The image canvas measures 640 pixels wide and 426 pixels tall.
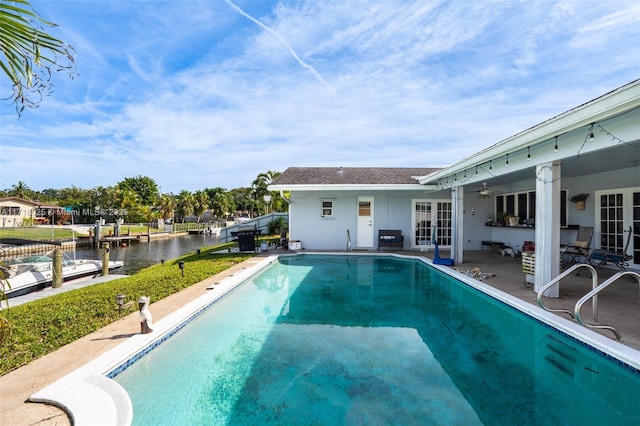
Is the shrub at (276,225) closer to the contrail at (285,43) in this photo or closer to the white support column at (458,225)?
the contrail at (285,43)

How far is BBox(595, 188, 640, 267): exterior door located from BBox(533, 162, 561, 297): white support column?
12.0 feet

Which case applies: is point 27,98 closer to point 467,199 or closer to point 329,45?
point 329,45

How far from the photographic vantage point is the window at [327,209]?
14.6 metres

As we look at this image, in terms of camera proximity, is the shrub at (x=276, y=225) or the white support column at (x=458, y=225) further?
the shrub at (x=276, y=225)

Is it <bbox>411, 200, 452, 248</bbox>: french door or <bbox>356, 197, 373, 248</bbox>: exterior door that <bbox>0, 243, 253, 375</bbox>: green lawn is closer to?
<bbox>356, 197, 373, 248</bbox>: exterior door

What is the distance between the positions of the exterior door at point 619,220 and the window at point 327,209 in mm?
9094

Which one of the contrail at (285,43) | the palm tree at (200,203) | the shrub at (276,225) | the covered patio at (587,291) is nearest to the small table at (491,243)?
the covered patio at (587,291)

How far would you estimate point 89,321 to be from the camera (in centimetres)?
528

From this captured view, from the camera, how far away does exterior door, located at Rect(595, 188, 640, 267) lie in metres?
8.48

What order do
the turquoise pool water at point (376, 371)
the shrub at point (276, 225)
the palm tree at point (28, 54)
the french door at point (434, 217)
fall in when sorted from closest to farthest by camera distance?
the palm tree at point (28, 54) < the turquoise pool water at point (376, 371) < the french door at point (434, 217) < the shrub at point (276, 225)

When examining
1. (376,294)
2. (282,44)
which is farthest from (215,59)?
(376,294)

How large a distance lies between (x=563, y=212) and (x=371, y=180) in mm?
6970

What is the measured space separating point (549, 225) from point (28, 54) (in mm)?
7531

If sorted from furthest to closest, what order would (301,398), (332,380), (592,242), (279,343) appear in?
(592,242)
(279,343)
(332,380)
(301,398)
